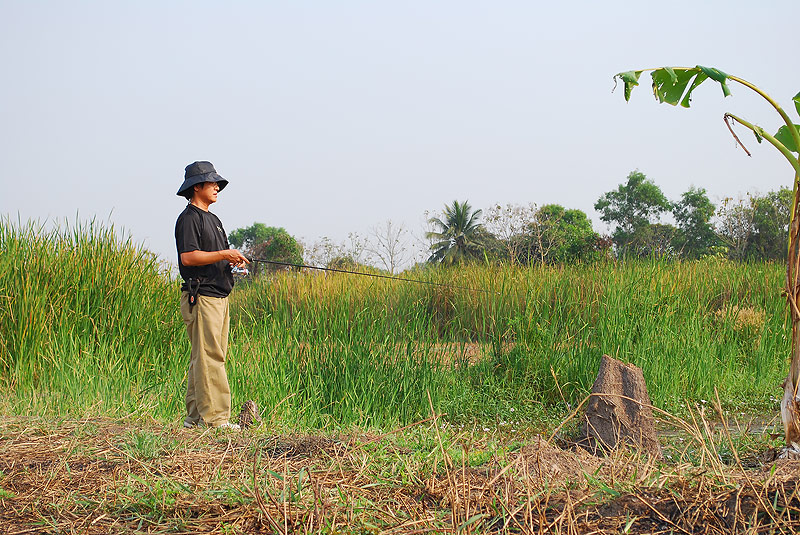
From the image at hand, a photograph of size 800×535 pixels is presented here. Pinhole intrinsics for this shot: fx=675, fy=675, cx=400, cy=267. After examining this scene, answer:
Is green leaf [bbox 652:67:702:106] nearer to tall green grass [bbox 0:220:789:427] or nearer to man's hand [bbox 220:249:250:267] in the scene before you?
tall green grass [bbox 0:220:789:427]

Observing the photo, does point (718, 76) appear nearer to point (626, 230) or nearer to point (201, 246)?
point (201, 246)

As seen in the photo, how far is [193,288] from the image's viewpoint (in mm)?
4621

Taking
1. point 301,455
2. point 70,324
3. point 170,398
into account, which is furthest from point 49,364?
point 301,455

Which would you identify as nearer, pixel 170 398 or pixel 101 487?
pixel 101 487

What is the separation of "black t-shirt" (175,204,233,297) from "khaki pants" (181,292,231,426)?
0.29ft

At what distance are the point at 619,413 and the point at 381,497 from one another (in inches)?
104

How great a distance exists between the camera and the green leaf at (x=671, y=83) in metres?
4.38

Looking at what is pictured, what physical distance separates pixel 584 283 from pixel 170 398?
20.4ft

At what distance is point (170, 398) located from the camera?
554 centimetres

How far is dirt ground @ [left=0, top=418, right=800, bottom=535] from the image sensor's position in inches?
85.0

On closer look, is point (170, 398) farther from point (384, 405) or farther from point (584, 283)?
point (584, 283)

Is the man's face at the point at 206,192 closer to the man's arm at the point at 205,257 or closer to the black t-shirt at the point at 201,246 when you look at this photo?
the black t-shirt at the point at 201,246

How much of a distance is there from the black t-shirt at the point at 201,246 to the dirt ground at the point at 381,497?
1.69 metres

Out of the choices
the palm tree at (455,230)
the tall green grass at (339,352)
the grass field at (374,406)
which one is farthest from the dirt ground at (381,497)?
the palm tree at (455,230)
